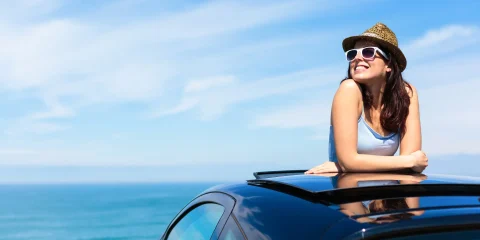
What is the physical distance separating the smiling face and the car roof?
1.24m

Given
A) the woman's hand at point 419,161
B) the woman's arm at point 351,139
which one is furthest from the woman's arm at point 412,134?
the woman's arm at point 351,139

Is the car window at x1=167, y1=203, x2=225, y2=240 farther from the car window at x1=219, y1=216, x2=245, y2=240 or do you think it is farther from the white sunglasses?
the white sunglasses

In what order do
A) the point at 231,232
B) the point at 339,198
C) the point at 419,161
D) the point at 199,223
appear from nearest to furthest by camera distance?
1. the point at 339,198
2. the point at 231,232
3. the point at 199,223
4. the point at 419,161

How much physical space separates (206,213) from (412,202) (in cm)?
111

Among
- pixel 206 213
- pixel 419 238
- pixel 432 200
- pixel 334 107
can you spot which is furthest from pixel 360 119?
pixel 419 238

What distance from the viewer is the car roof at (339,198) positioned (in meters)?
1.61

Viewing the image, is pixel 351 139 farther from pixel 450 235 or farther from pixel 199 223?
pixel 450 235

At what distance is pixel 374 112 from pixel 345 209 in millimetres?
1860

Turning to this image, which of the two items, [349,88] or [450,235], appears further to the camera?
[349,88]

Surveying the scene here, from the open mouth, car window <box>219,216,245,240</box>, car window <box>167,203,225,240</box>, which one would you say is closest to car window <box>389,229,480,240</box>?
car window <box>219,216,245,240</box>

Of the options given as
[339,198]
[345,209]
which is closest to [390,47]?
[339,198]

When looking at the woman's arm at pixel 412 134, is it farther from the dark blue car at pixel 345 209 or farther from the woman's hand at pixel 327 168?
the dark blue car at pixel 345 209

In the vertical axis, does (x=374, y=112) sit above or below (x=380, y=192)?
above

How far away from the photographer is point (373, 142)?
11.0ft
